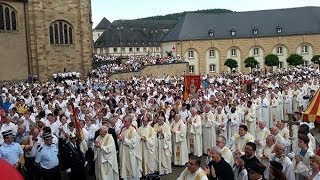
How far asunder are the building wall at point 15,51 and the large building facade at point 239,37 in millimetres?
41153

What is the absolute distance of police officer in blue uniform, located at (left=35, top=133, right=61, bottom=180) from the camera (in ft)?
35.1

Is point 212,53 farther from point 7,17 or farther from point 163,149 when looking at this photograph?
point 163,149

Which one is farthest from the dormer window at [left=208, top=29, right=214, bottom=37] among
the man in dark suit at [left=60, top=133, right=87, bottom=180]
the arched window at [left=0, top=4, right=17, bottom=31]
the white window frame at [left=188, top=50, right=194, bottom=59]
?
the man in dark suit at [left=60, top=133, right=87, bottom=180]

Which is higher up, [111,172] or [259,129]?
[259,129]

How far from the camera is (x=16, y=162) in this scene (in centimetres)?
985

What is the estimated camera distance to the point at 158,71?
48312 millimetres

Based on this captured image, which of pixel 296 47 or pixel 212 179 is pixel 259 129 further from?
pixel 296 47

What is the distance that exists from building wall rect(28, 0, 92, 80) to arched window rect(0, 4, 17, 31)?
1.20 m

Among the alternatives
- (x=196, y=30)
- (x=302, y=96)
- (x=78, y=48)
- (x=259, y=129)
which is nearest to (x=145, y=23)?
(x=196, y=30)

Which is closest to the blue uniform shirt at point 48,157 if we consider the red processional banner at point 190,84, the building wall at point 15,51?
the red processional banner at point 190,84

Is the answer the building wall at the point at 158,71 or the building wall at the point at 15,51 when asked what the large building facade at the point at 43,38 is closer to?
the building wall at the point at 15,51

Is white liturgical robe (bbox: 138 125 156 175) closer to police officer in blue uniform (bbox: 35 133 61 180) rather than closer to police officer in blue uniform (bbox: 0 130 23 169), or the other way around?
police officer in blue uniform (bbox: 35 133 61 180)

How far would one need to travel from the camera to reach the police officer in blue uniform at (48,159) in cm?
1069

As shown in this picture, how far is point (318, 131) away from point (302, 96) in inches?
472
